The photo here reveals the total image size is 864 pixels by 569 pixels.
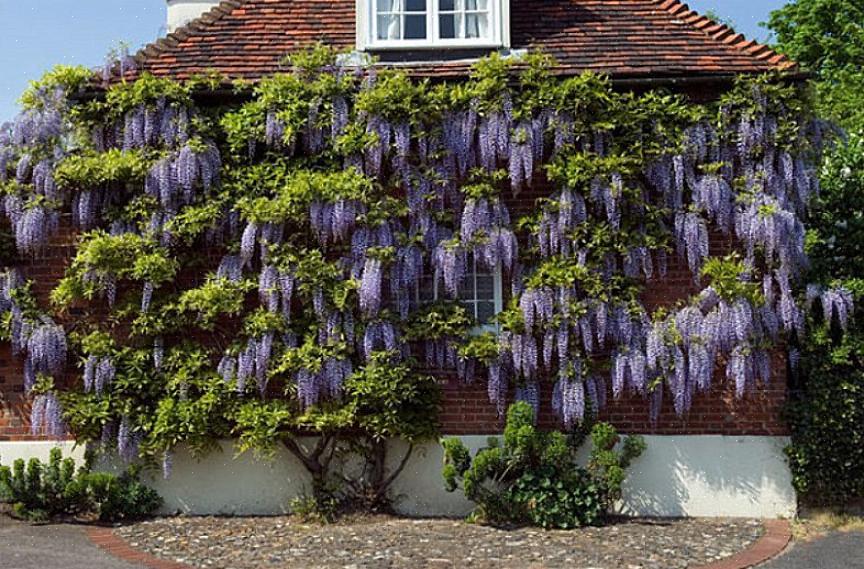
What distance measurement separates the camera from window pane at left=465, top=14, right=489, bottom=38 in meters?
9.30

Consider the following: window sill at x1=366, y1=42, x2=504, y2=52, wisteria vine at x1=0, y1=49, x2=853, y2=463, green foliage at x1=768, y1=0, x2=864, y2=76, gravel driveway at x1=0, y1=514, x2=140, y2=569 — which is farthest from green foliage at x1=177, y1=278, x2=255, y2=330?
green foliage at x1=768, y1=0, x2=864, y2=76

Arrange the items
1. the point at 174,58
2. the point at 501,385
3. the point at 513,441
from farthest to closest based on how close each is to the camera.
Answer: the point at 174,58, the point at 501,385, the point at 513,441

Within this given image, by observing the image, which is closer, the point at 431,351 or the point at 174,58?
the point at 431,351

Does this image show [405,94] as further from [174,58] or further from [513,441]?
[513,441]

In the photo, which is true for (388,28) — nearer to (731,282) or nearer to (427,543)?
(731,282)

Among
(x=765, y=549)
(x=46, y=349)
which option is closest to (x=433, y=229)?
(x=46, y=349)

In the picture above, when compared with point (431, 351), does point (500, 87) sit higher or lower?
higher

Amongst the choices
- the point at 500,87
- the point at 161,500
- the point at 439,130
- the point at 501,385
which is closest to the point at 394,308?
the point at 501,385

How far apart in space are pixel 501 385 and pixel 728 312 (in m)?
2.24

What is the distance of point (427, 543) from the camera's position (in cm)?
715

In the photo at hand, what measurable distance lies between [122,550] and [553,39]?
6.61 m

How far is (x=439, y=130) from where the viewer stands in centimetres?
850

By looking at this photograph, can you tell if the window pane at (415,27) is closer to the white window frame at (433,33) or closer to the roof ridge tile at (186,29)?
the white window frame at (433,33)

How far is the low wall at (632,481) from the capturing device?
822cm
